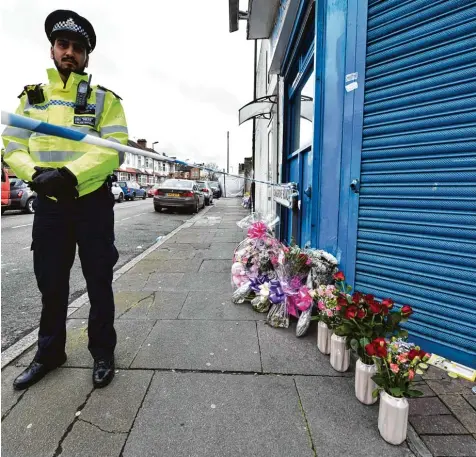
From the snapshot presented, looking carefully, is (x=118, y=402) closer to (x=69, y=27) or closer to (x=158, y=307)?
(x=158, y=307)

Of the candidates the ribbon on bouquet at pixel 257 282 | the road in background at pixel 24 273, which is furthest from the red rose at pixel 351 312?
the road in background at pixel 24 273

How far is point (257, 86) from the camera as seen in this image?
12.7 m

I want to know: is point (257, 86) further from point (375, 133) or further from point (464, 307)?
point (464, 307)

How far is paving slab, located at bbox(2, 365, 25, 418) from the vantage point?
185 centimetres

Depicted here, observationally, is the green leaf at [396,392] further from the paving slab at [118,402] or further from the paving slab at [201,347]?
the paving slab at [118,402]

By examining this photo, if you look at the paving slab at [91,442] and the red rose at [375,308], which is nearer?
the paving slab at [91,442]

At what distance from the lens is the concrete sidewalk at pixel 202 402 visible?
1.56m

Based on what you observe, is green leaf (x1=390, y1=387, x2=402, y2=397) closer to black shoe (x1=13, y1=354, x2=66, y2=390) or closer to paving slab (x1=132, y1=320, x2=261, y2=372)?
paving slab (x1=132, y1=320, x2=261, y2=372)

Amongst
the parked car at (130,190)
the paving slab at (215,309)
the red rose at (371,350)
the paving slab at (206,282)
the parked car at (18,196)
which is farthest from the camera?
the parked car at (130,190)

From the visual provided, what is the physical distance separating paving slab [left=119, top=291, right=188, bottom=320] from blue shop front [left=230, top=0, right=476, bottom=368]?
1712 mm

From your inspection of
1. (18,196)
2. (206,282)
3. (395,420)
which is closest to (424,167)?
(395,420)

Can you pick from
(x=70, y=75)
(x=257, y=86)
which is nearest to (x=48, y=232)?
(x=70, y=75)

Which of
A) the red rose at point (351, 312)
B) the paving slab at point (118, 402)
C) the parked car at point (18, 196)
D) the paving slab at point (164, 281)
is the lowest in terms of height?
the paving slab at point (164, 281)

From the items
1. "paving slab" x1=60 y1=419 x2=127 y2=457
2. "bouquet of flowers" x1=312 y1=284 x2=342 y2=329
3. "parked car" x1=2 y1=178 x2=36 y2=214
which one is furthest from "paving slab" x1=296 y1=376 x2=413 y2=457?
"parked car" x1=2 y1=178 x2=36 y2=214
